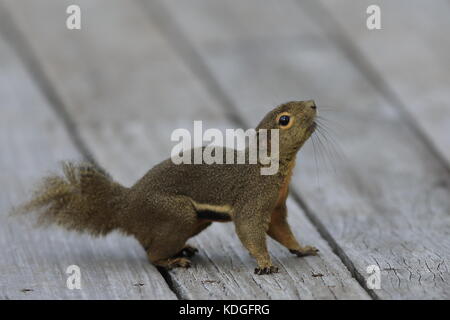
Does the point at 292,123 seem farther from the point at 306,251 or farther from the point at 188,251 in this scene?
the point at 188,251

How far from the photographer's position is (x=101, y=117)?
4.70 m

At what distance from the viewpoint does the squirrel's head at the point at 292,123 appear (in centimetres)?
326

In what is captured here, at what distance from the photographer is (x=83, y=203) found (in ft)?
11.3

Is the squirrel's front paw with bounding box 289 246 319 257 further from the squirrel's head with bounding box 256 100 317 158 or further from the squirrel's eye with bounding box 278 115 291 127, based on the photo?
the squirrel's eye with bounding box 278 115 291 127

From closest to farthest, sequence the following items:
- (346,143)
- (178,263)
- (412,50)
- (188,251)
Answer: (178,263) < (188,251) < (346,143) < (412,50)

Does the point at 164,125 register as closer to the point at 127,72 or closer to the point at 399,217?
the point at 127,72

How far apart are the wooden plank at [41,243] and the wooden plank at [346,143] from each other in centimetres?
74

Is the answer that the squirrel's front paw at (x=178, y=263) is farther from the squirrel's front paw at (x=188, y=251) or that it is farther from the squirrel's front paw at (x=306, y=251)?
the squirrel's front paw at (x=306, y=251)

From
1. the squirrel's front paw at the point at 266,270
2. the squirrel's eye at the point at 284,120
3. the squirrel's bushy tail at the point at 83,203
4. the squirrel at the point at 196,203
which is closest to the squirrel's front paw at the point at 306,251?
the squirrel at the point at 196,203

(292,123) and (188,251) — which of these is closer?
(292,123)

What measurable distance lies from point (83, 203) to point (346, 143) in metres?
1.54

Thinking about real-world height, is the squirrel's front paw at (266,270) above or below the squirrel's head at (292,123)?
below

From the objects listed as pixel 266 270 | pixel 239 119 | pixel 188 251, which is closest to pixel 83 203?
pixel 188 251
